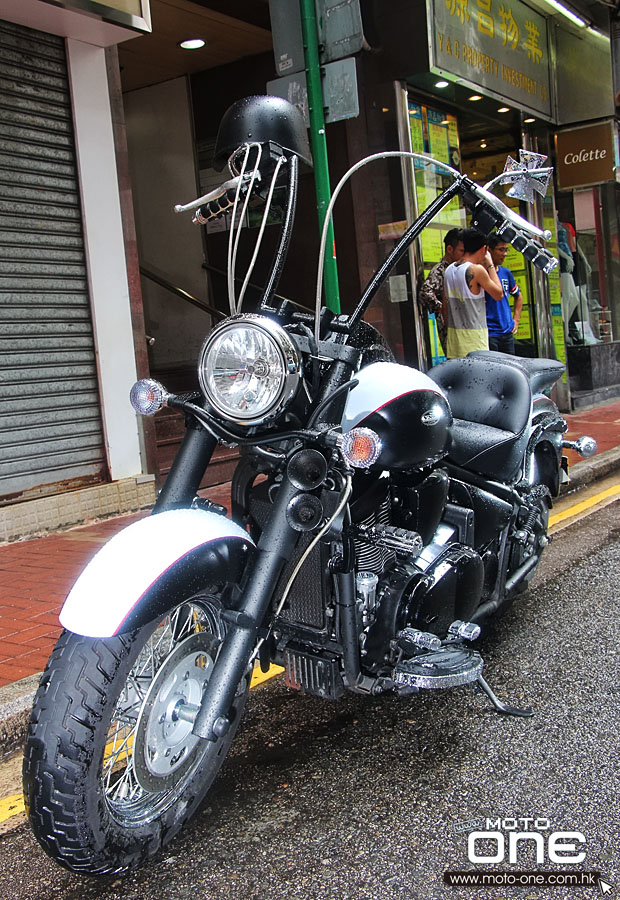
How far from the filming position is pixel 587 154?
12.2 m

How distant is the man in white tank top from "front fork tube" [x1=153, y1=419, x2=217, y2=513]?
14.9ft

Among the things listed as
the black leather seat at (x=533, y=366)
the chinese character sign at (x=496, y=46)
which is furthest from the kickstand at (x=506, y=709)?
the chinese character sign at (x=496, y=46)

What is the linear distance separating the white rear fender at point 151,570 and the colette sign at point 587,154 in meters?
11.4

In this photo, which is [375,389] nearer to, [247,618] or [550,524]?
[247,618]

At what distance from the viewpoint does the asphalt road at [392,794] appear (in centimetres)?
221

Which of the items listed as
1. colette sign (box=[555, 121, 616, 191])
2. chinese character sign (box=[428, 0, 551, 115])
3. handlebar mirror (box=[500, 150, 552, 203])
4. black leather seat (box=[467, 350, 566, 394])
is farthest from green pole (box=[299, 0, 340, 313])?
colette sign (box=[555, 121, 616, 191])

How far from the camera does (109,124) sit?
6.74 meters

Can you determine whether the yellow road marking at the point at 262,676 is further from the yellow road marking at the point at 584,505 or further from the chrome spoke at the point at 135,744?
the yellow road marking at the point at 584,505

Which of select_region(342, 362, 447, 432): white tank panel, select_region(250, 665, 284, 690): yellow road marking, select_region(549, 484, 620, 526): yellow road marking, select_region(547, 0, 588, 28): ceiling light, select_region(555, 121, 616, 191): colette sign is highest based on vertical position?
select_region(547, 0, 588, 28): ceiling light

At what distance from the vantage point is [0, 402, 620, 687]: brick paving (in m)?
3.78

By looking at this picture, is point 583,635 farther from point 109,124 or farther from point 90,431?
point 109,124

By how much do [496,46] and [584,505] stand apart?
6.19m

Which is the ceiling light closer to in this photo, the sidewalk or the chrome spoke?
the sidewalk

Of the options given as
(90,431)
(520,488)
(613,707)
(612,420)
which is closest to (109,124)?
(90,431)
